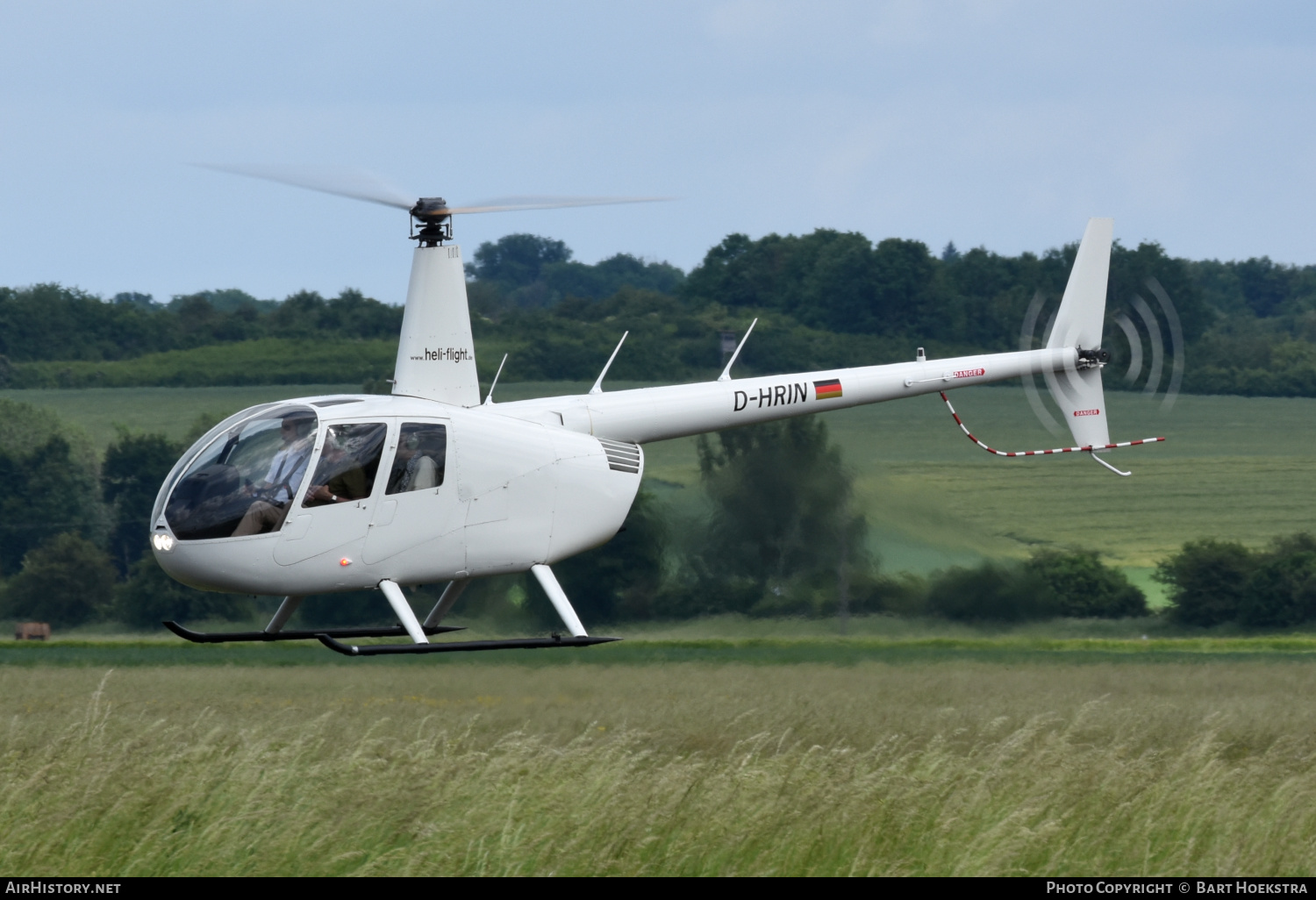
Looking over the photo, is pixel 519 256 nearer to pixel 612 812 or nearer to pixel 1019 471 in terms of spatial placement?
pixel 1019 471

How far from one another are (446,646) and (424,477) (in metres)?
1.70

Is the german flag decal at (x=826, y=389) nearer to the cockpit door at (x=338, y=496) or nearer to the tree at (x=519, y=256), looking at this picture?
the cockpit door at (x=338, y=496)

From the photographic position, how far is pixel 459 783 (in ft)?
44.4

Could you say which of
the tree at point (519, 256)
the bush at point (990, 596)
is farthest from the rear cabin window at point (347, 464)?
the tree at point (519, 256)

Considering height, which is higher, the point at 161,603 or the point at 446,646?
the point at 446,646

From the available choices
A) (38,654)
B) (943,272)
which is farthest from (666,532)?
(943,272)

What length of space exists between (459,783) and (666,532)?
2412 centimetres

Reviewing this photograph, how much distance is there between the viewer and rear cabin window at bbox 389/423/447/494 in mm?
14102

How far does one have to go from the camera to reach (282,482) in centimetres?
1365

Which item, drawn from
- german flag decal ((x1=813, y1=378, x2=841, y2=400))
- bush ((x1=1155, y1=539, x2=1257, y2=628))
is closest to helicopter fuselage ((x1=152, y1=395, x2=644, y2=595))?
german flag decal ((x1=813, y1=378, x2=841, y2=400))

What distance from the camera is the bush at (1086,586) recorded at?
39750mm

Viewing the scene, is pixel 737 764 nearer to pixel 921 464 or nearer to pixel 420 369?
pixel 420 369

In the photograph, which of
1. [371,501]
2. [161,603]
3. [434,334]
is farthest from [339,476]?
[161,603]

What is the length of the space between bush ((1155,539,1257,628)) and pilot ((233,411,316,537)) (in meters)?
34.0
